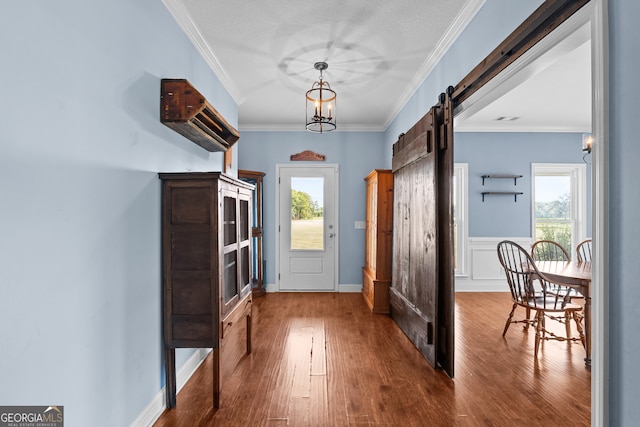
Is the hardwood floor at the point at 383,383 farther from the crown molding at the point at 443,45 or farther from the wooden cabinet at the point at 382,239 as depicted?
the crown molding at the point at 443,45

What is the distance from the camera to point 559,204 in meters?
5.46

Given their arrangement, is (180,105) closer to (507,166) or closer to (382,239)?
(382,239)

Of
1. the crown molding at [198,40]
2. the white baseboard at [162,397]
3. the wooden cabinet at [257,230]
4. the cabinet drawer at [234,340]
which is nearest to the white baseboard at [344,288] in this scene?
the wooden cabinet at [257,230]

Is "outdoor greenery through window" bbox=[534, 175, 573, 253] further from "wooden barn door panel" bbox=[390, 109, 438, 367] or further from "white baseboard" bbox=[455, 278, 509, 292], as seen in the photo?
"wooden barn door panel" bbox=[390, 109, 438, 367]

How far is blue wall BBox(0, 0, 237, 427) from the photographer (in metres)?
1.10

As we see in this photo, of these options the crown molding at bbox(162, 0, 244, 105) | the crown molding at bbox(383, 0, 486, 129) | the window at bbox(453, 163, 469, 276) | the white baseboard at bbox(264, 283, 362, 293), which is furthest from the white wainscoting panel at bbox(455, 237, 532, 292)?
the crown molding at bbox(162, 0, 244, 105)

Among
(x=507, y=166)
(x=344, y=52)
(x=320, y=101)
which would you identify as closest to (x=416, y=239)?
(x=320, y=101)

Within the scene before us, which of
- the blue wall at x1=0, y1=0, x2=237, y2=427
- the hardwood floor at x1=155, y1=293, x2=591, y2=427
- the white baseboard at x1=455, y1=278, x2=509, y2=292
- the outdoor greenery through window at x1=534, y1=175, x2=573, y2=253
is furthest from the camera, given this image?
the outdoor greenery through window at x1=534, y1=175, x2=573, y2=253

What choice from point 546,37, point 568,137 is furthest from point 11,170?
point 568,137

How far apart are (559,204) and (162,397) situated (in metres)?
6.19

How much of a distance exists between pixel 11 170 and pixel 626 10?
217cm

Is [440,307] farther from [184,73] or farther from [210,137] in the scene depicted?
[184,73]

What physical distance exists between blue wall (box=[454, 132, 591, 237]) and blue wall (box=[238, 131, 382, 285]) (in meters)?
1.62

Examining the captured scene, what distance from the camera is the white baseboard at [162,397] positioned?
1.87 metres
